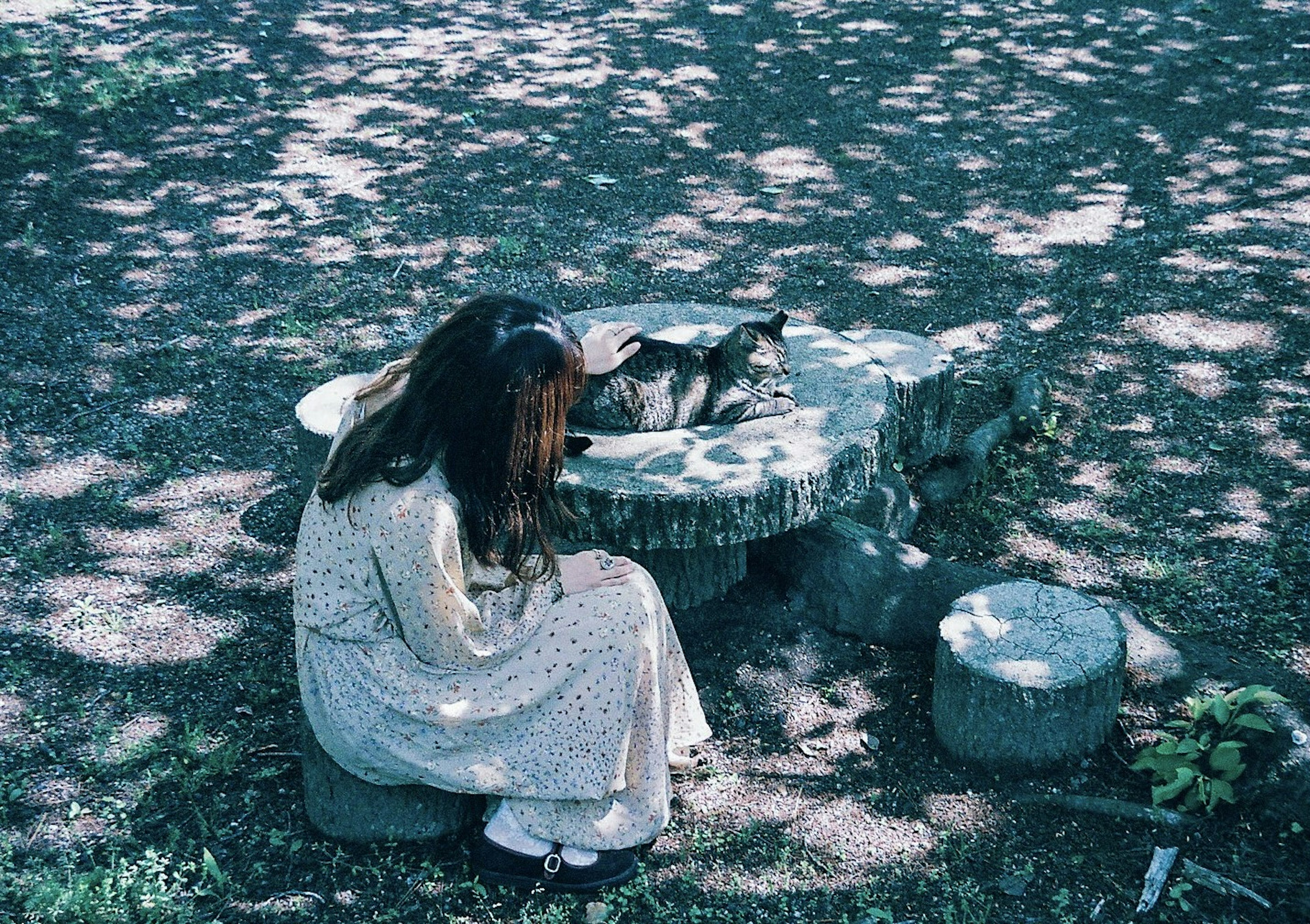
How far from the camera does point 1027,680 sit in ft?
11.8

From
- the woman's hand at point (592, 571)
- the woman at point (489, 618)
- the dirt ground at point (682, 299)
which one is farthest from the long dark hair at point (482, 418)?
the dirt ground at point (682, 299)

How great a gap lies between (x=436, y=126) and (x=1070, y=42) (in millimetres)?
5489

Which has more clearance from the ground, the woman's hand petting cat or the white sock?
the woman's hand petting cat

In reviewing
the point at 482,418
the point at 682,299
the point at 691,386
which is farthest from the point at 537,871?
the point at 682,299

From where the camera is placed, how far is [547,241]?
7.31m

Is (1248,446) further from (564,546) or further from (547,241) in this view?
(547,241)

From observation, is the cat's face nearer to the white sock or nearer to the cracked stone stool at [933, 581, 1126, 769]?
the cracked stone stool at [933, 581, 1126, 769]

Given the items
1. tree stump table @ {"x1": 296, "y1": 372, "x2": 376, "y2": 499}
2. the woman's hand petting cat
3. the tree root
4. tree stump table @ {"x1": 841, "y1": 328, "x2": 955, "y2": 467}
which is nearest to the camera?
the woman's hand petting cat

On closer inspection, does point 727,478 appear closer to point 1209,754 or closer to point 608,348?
point 608,348

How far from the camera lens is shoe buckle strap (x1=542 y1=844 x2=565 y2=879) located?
3.32 meters

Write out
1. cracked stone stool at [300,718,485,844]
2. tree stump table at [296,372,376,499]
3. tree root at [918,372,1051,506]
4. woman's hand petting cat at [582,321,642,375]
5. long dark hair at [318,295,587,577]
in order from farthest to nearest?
tree root at [918,372,1051,506] < tree stump table at [296,372,376,499] < woman's hand petting cat at [582,321,642,375] < cracked stone stool at [300,718,485,844] < long dark hair at [318,295,587,577]

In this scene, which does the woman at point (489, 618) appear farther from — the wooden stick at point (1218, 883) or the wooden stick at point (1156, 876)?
the wooden stick at point (1218, 883)

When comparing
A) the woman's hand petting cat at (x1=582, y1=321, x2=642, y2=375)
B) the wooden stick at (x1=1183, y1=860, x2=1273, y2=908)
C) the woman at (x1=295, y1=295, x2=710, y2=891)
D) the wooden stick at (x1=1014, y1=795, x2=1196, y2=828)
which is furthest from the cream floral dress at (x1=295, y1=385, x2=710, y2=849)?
the wooden stick at (x1=1183, y1=860, x2=1273, y2=908)

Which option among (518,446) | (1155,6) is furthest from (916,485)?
(1155,6)
